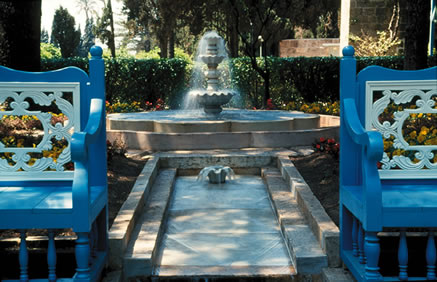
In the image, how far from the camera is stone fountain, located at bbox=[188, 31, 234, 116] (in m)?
9.73

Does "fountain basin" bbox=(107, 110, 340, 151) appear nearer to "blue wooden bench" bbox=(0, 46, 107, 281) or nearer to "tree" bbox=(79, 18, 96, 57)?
"blue wooden bench" bbox=(0, 46, 107, 281)

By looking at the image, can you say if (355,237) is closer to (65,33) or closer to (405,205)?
(405,205)

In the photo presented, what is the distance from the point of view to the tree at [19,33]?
832cm

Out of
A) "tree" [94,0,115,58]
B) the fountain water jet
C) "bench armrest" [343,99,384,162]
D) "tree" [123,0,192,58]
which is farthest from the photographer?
"tree" [94,0,115,58]

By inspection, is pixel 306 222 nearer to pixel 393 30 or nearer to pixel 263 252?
pixel 263 252

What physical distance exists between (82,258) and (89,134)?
0.70 meters

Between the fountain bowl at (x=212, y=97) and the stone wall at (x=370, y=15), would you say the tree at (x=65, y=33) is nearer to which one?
the stone wall at (x=370, y=15)

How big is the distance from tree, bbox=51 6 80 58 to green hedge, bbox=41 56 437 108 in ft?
88.0

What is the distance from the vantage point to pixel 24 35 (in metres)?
8.50

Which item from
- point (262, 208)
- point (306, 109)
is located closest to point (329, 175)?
point (262, 208)


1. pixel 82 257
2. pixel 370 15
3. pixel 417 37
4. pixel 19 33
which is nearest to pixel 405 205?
pixel 82 257

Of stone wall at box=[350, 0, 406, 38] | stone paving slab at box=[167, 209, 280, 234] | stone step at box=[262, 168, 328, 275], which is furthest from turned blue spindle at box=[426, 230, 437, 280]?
stone wall at box=[350, 0, 406, 38]

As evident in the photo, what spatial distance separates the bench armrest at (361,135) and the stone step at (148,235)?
162cm

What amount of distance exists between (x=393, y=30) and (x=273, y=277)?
16152 millimetres
